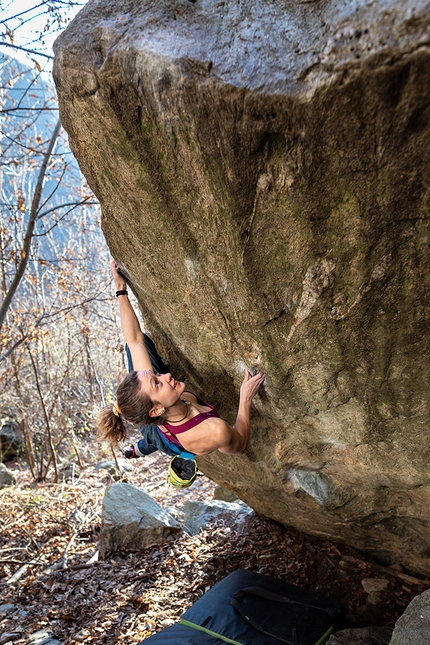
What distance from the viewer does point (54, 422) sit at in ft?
32.4

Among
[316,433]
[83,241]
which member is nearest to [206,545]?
[316,433]

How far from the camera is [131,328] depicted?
3803mm

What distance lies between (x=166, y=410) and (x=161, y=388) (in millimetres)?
204

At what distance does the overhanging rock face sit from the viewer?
1.87 meters

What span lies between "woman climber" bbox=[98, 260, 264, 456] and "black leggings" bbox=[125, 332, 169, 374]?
168mm

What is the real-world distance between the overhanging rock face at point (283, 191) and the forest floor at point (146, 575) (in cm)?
159

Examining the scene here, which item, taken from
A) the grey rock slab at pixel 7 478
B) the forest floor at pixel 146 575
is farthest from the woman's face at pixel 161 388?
the grey rock slab at pixel 7 478

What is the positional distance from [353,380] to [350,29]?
76.4 inches

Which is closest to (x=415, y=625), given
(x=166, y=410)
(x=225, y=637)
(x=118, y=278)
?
(x=225, y=637)

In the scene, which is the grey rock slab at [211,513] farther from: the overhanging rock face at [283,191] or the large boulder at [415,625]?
the large boulder at [415,625]

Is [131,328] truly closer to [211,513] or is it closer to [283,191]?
[283,191]

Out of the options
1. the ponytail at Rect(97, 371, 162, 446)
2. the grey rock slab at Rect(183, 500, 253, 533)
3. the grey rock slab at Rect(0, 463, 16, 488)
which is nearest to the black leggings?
the ponytail at Rect(97, 371, 162, 446)

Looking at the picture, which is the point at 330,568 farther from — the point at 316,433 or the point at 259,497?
the point at 316,433

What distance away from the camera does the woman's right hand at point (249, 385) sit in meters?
3.41
